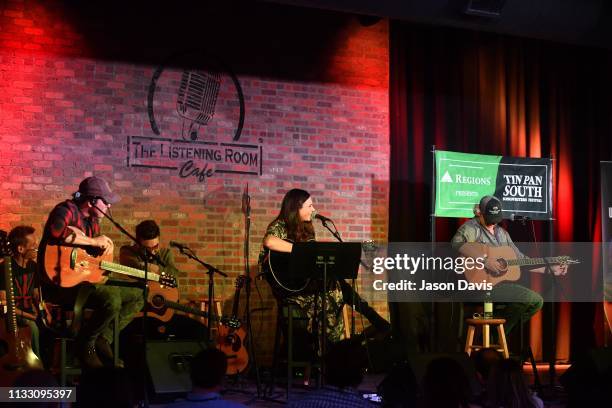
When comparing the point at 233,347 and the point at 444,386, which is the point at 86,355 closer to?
the point at 233,347

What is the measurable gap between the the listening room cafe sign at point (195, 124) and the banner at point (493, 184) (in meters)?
1.91

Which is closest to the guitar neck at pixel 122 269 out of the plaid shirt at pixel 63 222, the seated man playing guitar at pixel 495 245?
the plaid shirt at pixel 63 222

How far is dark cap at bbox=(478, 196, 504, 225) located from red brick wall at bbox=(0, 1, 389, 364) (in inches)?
49.6

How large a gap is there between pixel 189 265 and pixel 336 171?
189 cm

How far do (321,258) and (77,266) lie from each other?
1.81 m

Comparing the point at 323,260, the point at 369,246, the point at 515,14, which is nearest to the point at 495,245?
the point at 369,246

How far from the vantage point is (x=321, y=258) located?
5883 millimetres

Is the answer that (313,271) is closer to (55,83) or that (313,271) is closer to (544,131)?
(55,83)

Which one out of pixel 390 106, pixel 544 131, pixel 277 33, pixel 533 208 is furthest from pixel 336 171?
pixel 544 131

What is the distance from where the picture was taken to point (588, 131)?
9508 mm

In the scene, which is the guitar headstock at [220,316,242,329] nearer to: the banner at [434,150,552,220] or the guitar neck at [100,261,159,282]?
the guitar neck at [100,261,159,282]

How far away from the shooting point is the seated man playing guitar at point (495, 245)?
740cm

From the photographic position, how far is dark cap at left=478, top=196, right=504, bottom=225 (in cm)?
772

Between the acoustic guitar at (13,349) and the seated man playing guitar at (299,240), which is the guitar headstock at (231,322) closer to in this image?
the seated man playing guitar at (299,240)
